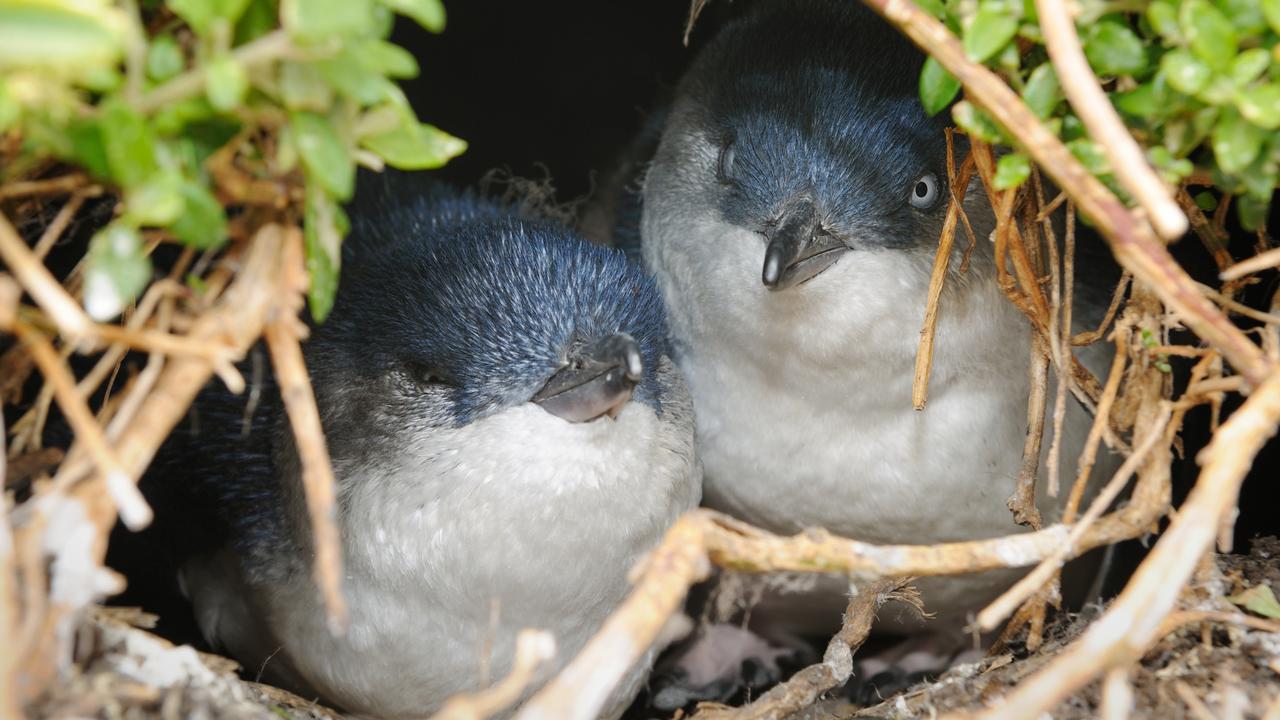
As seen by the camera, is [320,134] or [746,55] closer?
[320,134]

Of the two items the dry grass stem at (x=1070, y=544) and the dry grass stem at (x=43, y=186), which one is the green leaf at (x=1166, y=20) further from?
the dry grass stem at (x=43, y=186)

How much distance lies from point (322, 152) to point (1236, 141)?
93 centimetres

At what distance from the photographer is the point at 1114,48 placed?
51.7 inches

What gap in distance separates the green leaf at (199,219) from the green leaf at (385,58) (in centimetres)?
20

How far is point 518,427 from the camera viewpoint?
167cm

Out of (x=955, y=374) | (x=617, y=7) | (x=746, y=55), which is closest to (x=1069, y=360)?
(x=955, y=374)

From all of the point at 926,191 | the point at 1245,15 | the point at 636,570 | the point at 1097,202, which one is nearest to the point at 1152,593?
the point at 1097,202

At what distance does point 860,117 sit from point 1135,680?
0.95 metres

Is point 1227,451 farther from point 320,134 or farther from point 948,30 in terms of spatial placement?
point 320,134

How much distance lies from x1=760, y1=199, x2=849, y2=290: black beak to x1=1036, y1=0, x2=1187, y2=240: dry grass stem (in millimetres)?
624

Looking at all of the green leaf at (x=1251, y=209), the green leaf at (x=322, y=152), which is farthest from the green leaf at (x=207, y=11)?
the green leaf at (x=1251, y=209)

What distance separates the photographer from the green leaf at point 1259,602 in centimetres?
158

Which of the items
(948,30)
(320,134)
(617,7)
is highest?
(617,7)

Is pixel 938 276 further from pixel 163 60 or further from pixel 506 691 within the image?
pixel 163 60
